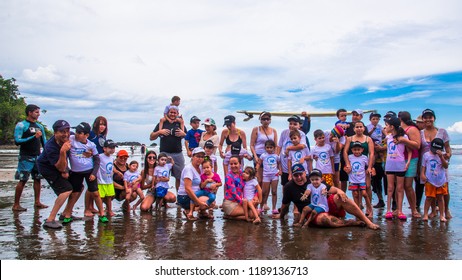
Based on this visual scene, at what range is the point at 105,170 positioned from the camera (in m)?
7.04

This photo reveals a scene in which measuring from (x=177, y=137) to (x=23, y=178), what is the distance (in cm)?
304

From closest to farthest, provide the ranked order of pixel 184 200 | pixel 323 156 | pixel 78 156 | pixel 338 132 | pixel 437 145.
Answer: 1. pixel 78 156
2. pixel 437 145
3. pixel 184 200
4. pixel 323 156
5. pixel 338 132

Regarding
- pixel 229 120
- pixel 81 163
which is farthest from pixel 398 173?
pixel 81 163

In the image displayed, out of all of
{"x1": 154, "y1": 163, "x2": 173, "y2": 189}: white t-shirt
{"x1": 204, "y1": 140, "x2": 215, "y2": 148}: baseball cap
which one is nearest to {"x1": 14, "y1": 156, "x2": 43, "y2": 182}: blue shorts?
{"x1": 154, "y1": 163, "x2": 173, "y2": 189}: white t-shirt

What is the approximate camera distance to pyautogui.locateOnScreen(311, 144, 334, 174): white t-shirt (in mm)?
7289

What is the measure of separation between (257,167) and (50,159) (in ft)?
12.3

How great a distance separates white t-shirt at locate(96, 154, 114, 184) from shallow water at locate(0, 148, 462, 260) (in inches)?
29.6

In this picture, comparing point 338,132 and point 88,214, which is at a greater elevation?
point 338,132

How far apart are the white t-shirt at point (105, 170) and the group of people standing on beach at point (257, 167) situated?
0.06ft

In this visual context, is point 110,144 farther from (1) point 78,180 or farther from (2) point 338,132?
(2) point 338,132

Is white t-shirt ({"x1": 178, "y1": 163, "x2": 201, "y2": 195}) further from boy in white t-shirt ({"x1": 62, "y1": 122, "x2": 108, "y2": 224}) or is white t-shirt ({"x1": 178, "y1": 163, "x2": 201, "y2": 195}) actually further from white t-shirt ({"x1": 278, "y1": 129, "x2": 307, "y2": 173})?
white t-shirt ({"x1": 278, "y1": 129, "x2": 307, "y2": 173})
